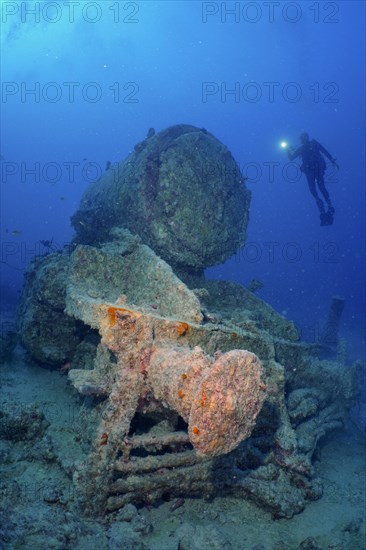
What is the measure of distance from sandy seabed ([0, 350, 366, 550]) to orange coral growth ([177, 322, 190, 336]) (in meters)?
1.77

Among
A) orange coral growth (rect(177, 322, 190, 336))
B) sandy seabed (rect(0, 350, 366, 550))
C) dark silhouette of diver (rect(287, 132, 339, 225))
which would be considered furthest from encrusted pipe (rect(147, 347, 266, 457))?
dark silhouette of diver (rect(287, 132, 339, 225))

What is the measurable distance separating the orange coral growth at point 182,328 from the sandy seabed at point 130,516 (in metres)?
1.77

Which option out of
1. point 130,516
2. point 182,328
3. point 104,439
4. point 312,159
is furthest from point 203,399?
point 312,159

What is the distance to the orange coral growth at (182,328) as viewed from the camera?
415cm

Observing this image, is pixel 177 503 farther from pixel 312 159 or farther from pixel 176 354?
pixel 312 159

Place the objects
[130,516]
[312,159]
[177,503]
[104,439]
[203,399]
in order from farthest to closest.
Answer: [312,159]
[177,503]
[130,516]
[104,439]
[203,399]

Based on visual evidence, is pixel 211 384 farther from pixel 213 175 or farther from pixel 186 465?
pixel 213 175

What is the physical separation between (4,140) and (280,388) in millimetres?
164564

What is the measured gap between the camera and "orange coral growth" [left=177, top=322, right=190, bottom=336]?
163 inches

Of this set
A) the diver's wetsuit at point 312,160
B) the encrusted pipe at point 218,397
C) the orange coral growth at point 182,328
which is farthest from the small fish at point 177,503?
the diver's wetsuit at point 312,160

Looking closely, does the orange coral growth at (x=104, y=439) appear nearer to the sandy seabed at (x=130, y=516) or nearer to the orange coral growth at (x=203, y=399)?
the sandy seabed at (x=130, y=516)

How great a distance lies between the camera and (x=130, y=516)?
11.9 ft

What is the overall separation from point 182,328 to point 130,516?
188cm

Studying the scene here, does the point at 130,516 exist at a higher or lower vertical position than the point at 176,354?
lower
